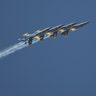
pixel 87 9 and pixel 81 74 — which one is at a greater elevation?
pixel 87 9

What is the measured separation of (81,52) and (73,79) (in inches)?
501

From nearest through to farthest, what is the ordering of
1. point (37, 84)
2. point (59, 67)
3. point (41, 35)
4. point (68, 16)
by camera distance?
point (41, 35) < point (37, 84) < point (59, 67) < point (68, 16)

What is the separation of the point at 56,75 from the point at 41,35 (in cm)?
8592

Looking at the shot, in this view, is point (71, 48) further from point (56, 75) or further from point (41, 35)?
point (41, 35)

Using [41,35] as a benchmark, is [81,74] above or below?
above

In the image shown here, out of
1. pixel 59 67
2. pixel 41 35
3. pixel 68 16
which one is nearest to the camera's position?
pixel 41 35

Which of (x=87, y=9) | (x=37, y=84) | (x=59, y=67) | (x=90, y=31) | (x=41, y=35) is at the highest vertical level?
(x=87, y=9)

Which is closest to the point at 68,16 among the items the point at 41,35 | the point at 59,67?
the point at 59,67

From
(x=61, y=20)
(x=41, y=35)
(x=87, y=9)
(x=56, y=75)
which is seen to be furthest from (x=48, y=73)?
(x=41, y=35)

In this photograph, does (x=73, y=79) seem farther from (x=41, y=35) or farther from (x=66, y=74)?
(x=41, y=35)

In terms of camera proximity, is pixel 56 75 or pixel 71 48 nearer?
pixel 56 75

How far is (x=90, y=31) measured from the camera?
584 ft

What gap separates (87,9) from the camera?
631 ft

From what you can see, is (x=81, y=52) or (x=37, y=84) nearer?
(x=37, y=84)
